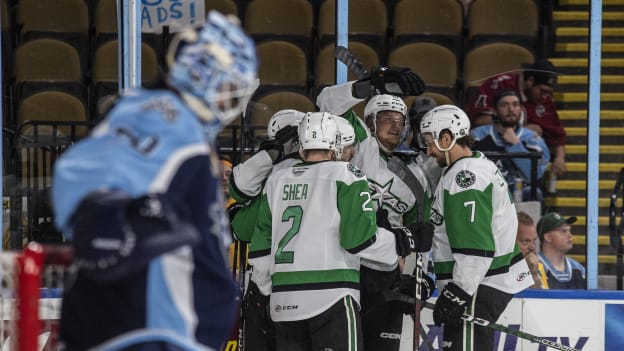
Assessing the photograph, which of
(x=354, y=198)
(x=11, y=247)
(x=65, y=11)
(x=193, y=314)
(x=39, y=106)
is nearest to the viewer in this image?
(x=193, y=314)

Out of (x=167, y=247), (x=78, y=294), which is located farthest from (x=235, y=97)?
(x=78, y=294)

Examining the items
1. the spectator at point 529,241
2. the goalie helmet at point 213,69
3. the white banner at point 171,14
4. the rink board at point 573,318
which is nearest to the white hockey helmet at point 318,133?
the rink board at point 573,318

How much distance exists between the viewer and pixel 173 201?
7.91 ft

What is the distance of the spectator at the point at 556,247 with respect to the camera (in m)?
5.79

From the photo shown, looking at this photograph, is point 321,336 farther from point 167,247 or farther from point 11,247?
point 167,247

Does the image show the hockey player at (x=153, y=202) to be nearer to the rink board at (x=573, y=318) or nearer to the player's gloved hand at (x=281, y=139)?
the player's gloved hand at (x=281, y=139)

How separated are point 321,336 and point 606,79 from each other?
2.82 metres

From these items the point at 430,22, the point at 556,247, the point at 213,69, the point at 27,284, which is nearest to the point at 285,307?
the point at 556,247

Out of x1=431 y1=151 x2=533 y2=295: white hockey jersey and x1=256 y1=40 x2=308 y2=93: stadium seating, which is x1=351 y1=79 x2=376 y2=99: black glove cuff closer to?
x1=431 y1=151 x2=533 y2=295: white hockey jersey

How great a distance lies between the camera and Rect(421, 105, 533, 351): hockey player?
482cm

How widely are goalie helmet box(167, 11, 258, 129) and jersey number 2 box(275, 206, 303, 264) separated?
88.4 inches

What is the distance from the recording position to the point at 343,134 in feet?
16.3

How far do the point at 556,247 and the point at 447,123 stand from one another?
44.8 inches

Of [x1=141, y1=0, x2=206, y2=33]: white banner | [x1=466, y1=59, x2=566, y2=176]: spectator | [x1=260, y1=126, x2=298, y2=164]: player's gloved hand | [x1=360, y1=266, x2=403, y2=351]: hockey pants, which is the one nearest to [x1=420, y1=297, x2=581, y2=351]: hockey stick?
[x1=360, y1=266, x2=403, y2=351]: hockey pants
